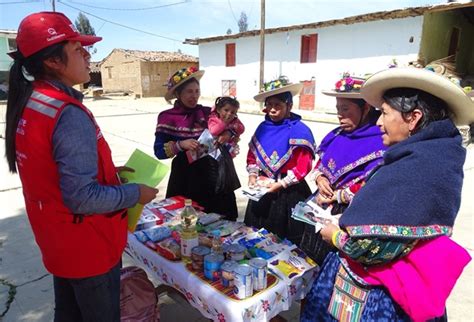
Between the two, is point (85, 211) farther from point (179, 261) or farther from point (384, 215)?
point (384, 215)

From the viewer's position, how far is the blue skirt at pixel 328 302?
1463 mm

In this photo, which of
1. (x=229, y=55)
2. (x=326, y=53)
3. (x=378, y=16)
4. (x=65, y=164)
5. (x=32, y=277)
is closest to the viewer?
(x=65, y=164)

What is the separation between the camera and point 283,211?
2.64 m

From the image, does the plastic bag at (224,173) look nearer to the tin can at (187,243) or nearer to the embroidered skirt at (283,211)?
the embroidered skirt at (283,211)

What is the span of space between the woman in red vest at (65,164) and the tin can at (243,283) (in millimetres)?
539

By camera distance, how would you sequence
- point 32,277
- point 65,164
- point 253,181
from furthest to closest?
point 32,277, point 253,181, point 65,164

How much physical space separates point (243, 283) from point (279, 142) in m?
1.30

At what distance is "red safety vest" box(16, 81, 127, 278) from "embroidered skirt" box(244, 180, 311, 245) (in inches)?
53.0

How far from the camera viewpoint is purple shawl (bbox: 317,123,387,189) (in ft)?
6.56

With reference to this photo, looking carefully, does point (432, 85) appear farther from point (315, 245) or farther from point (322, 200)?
point (315, 245)

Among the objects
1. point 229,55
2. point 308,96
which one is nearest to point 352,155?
point 308,96

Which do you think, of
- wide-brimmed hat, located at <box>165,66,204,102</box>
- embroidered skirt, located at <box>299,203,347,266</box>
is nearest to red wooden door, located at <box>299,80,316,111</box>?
wide-brimmed hat, located at <box>165,66,204,102</box>

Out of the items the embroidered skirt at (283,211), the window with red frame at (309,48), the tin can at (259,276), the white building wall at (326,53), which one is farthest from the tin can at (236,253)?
the window with red frame at (309,48)

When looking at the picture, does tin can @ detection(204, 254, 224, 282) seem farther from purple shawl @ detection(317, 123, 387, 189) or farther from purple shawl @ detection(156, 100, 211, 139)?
purple shawl @ detection(156, 100, 211, 139)
